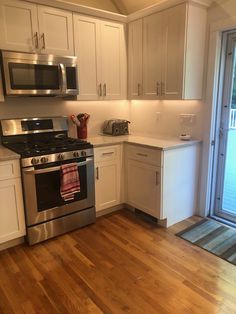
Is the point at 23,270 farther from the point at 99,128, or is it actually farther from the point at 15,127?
the point at 99,128

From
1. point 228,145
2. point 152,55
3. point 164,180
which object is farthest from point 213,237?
point 152,55

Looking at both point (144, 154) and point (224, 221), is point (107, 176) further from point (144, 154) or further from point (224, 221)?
point (224, 221)

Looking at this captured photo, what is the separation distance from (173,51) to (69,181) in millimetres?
1805

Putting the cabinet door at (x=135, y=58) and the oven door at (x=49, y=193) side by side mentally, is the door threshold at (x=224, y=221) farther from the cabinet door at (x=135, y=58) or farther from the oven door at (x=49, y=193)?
the cabinet door at (x=135, y=58)

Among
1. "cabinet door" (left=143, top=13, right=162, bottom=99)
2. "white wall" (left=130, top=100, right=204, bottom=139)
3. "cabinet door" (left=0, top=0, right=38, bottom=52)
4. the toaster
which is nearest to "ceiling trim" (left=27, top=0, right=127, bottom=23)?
"cabinet door" (left=0, top=0, right=38, bottom=52)

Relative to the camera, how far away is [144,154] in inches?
112

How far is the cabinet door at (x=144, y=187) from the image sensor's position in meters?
2.77

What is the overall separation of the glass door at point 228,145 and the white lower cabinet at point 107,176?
122 centimetres

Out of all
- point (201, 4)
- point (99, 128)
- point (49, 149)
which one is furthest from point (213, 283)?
point (201, 4)

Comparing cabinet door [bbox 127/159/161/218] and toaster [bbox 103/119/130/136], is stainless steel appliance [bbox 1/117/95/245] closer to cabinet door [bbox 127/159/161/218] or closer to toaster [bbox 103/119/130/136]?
cabinet door [bbox 127/159/161/218]

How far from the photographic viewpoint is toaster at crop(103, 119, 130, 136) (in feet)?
11.2

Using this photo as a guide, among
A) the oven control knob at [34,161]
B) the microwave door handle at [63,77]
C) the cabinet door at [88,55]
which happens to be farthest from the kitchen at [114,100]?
the oven control knob at [34,161]

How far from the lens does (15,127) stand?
109 inches

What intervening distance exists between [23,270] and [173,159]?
5.89 feet
